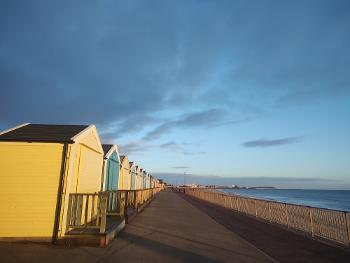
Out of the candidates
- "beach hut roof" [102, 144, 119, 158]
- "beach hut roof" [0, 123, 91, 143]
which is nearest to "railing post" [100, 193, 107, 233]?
"beach hut roof" [0, 123, 91, 143]

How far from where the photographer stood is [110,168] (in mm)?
16219

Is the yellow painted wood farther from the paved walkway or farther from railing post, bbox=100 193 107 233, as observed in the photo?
the paved walkway

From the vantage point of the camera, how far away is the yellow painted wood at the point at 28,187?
862cm

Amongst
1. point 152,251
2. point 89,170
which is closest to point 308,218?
point 152,251

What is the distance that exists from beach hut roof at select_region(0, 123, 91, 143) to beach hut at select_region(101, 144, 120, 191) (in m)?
4.14

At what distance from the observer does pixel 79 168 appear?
32.9 feet

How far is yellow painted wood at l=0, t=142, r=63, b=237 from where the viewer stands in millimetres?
8625

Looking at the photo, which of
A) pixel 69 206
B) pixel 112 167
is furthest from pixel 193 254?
pixel 112 167

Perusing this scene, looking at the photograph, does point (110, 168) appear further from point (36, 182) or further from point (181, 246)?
point (181, 246)

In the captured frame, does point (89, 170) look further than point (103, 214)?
Answer: Yes

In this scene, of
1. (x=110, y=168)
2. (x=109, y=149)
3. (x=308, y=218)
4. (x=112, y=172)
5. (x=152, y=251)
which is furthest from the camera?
(x=112, y=172)

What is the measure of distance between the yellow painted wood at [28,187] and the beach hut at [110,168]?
18.2 ft

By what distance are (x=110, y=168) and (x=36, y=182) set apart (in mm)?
7402

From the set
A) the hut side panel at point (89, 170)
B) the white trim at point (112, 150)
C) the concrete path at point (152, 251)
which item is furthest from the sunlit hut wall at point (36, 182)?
the white trim at point (112, 150)
